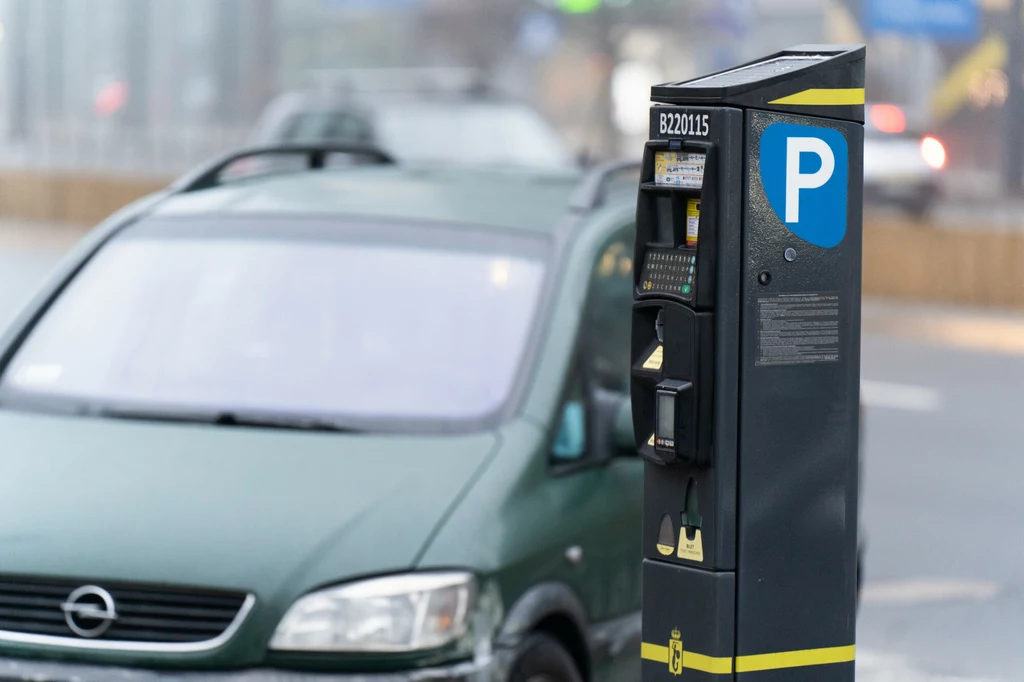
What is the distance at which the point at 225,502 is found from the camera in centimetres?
430

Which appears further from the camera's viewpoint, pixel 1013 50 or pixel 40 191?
pixel 40 191

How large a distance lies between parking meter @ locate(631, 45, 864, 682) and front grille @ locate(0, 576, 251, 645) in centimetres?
94

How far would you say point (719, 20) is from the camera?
3331cm

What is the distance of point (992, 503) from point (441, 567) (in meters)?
5.95

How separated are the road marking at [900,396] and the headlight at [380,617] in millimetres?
8574

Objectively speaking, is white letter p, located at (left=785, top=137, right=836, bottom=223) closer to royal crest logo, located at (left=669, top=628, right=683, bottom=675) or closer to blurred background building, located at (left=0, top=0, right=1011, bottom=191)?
royal crest logo, located at (left=669, top=628, right=683, bottom=675)

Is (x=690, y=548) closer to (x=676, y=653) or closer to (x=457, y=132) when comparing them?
(x=676, y=653)

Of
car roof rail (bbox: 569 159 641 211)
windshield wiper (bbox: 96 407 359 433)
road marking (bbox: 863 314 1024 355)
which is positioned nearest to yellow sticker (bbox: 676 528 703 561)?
windshield wiper (bbox: 96 407 359 433)

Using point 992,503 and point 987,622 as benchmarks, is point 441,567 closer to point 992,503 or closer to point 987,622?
point 987,622

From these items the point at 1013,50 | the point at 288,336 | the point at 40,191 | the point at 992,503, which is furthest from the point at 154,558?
the point at 40,191

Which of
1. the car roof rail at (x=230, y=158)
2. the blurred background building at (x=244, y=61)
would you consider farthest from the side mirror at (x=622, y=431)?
the blurred background building at (x=244, y=61)

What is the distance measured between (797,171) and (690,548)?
82 cm

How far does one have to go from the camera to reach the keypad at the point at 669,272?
150 inches

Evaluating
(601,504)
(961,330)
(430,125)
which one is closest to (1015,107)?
(961,330)
